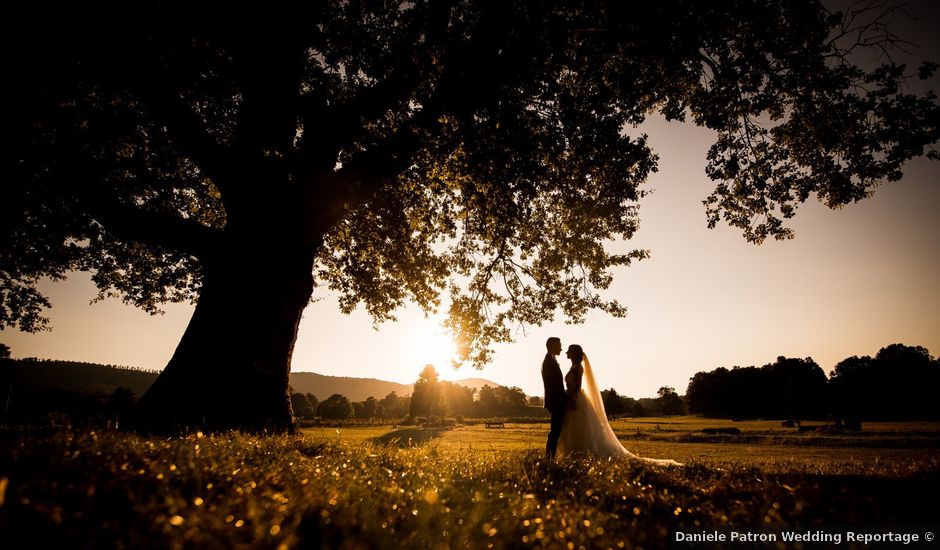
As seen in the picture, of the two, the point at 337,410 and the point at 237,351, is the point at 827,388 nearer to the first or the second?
the point at 337,410

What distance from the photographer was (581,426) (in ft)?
31.5

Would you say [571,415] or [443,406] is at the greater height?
[571,415]

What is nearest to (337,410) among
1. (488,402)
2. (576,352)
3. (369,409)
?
(369,409)

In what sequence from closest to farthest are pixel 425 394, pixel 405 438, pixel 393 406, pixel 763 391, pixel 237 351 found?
pixel 237 351 < pixel 405 438 < pixel 425 394 < pixel 763 391 < pixel 393 406

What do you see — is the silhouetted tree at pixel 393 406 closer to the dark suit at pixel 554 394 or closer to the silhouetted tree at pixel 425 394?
the silhouetted tree at pixel 425 394

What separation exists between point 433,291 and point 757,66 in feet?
42.0

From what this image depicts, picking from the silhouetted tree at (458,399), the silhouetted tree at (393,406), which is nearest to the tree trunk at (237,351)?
the silhouetted tree at (458,399)

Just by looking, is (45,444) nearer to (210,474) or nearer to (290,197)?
(210,474)

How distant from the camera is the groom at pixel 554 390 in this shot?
9477mm

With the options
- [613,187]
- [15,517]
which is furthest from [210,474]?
[613,187]

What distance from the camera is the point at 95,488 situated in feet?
8.17

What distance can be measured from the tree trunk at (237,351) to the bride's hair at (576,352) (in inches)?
275

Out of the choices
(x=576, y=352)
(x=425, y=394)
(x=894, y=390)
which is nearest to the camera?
(x=576, y=352)

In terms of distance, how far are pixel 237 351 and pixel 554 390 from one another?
725 cm
